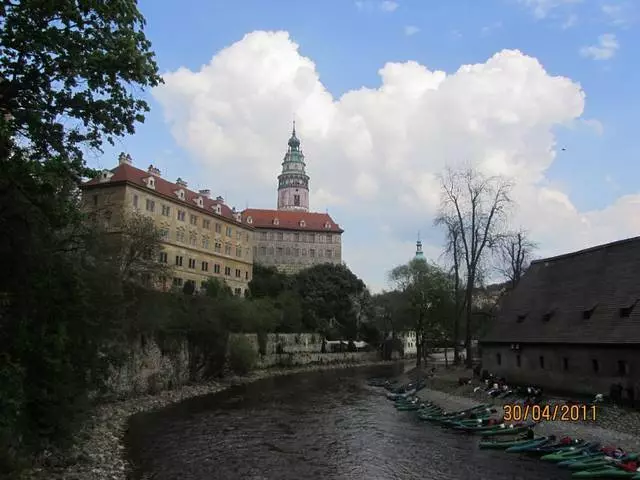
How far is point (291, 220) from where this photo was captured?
104875 millimetres

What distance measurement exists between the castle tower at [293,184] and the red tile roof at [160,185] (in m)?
58.4

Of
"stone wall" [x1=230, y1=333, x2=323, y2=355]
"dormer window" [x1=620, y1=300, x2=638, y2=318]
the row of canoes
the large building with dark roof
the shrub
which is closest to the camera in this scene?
the row of canoes

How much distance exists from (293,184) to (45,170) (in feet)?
401

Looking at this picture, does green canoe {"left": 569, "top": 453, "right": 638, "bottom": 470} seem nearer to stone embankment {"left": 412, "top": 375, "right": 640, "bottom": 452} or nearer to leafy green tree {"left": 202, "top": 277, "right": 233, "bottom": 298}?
stone embankment {"left": 412, "top": 375, "right": 640, "bottom": 452}

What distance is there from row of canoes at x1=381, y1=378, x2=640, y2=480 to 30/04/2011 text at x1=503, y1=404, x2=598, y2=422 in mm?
870

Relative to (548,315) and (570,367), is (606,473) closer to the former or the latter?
(570,367)

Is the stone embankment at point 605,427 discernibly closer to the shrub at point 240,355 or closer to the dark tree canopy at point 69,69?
the dark tree canopy at point 69,69

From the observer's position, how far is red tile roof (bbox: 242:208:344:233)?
336 feet

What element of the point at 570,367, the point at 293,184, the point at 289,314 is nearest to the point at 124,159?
the point at 289,314

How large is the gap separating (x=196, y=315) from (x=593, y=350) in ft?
92.0

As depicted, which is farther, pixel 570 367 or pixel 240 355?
pixel 240 355

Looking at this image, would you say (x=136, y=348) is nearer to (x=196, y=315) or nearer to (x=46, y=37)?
(x=196, y=315)

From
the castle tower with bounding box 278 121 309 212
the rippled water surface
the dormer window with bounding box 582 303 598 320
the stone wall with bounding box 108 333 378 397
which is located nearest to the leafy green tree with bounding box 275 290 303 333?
the stone wall with bounding box 108 333 378 397

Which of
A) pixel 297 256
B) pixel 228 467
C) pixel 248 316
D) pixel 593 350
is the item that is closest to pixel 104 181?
pixel 248 316
